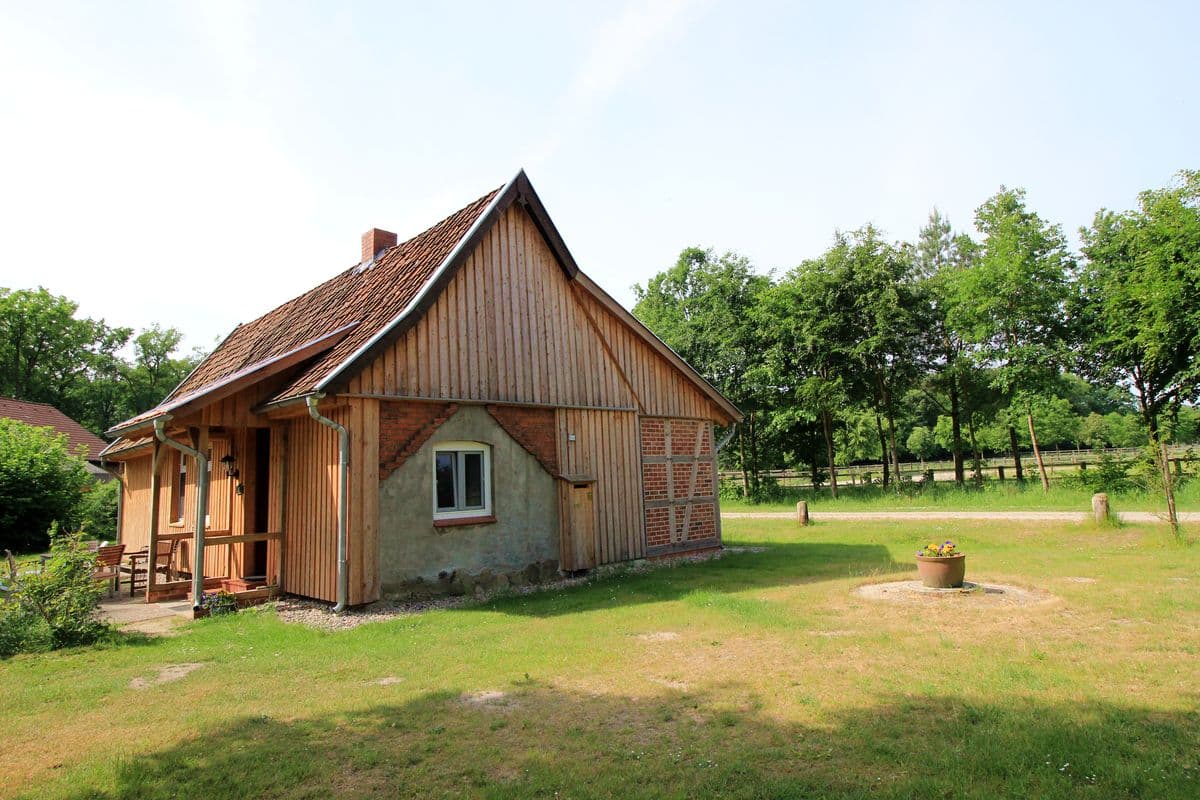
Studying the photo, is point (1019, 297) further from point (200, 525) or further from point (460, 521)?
point (200, 525)

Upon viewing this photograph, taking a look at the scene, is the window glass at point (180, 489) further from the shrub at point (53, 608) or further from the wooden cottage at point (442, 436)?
the shrub at point (53, 608)

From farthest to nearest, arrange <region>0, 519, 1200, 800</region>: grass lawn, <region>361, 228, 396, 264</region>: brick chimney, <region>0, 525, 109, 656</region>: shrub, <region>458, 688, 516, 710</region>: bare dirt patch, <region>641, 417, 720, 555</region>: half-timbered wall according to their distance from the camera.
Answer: <region>361, 228, 396, 264</region>: brick chimney < <region>641, 417, 720, 555</region>: half-timbered wall < <region>0, 525, 109, 656</region>: shrub < <region>458, 688, 516, 710</region>: bare dirt patch < <region>0, 519, 1200, 800</region>: grass lawn

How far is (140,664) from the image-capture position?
7121 millimetres

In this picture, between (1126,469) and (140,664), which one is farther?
(1126,469)

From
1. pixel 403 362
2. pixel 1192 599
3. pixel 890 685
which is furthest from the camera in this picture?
pixel 403 362

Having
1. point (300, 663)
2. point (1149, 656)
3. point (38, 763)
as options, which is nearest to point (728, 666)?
point (1149, 656)

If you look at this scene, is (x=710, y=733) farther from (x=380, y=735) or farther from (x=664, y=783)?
(x=380, y=735)

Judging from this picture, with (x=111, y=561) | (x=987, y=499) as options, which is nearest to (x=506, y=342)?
(x=111, y=561)

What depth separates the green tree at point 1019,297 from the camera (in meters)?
27.6

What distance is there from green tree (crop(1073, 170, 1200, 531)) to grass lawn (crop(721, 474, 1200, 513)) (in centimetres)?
324

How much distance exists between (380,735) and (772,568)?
9.14 metres

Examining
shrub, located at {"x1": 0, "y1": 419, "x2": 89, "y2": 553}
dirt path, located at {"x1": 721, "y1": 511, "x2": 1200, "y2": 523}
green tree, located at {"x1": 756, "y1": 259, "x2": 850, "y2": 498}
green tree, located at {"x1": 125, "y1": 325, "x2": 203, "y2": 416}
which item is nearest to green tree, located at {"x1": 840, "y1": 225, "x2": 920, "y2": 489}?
green tree, located at {"x1": 756, "y1": 259, "x2": 850, "y2": 498}

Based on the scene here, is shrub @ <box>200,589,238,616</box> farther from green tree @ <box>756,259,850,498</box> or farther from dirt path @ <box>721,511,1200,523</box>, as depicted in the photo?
green tree @ <box>756,259,850,498</box>

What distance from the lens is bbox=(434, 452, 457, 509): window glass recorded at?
10.6 metres
